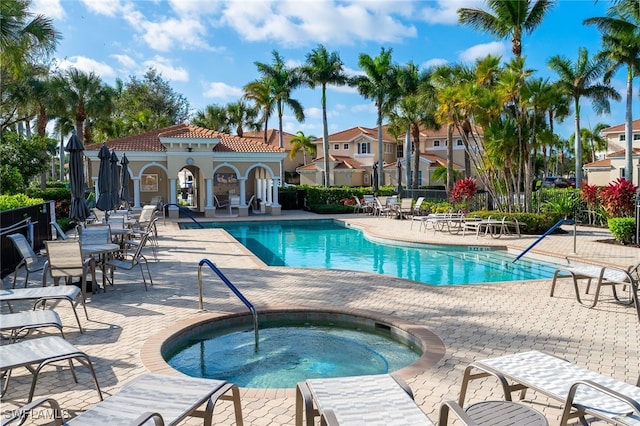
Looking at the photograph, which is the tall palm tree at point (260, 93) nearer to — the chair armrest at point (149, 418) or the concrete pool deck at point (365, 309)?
the concrete pool deck at point (365, 309)

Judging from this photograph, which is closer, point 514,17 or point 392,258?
point 392,258

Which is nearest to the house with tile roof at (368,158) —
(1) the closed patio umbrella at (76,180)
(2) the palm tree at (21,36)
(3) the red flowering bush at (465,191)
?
(3) the red flowering bush at (465,191)

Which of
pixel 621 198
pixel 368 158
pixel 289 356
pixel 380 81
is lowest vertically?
pixel 289 356

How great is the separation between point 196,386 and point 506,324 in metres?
4.76

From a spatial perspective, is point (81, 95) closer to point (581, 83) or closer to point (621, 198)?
point (621, 198)

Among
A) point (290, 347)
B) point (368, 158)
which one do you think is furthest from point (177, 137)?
point (368, 158)

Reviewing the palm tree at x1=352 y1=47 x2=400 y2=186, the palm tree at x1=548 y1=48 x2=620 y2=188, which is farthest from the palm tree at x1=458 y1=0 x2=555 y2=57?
the palm tree at x1=548 y1=48 x2=620 y2=188

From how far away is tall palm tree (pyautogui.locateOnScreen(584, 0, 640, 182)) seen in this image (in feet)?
83.8

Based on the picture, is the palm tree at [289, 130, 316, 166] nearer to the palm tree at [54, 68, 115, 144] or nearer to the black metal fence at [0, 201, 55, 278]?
the palm tree at [54, 68, 115, 144]

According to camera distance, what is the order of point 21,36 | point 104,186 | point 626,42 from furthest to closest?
point 626,42, point 21,36, point 104,186

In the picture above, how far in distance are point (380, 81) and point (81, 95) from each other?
20.1 m

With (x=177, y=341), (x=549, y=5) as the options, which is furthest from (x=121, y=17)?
(x=549, y=5)

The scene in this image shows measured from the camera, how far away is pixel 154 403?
336 centimetres

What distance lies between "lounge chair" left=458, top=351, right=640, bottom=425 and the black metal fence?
→ 30.9ft
